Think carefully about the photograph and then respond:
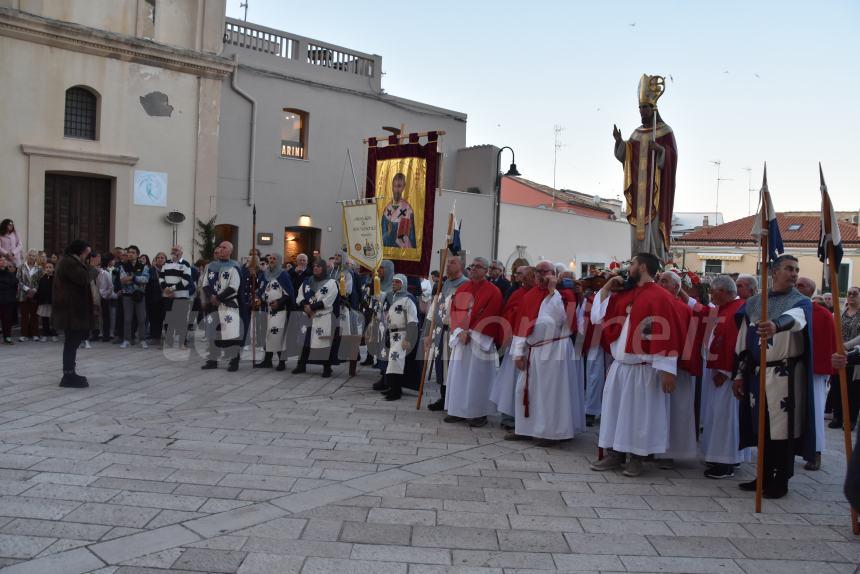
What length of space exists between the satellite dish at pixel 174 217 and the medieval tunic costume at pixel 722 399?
14163 mm

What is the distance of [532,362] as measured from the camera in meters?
7.66

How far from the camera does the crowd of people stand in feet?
20.3

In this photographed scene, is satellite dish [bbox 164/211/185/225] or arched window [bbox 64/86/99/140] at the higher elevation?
arched window [bbox 64/86/99/140]

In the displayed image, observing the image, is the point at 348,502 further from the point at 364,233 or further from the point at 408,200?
the point at 408,200

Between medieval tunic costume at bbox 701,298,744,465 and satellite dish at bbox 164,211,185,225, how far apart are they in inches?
558

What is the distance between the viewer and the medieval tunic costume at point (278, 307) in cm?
1148

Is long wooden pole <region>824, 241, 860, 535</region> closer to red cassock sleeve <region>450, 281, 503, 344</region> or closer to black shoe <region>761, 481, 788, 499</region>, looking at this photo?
black shoe <region>761, 481, 788, 499</region>

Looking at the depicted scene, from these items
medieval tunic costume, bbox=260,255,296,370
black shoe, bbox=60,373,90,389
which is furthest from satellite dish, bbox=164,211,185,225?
black shoe, bbox=60,373,90,389

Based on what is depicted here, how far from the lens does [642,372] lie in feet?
21.1

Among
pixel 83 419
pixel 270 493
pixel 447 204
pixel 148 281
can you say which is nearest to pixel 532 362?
pixel 270 493

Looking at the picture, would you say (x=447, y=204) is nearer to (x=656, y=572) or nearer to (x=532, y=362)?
(x=532, y=362)

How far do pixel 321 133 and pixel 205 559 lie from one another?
1814 centimetres

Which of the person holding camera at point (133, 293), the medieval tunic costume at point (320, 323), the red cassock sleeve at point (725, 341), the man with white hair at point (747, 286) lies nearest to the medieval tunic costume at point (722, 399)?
the red cassock sleeve at point (725, 341)

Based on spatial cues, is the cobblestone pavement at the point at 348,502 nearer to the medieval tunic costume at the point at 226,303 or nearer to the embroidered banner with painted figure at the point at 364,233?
the medieval tunic costume at the point at 226,303
